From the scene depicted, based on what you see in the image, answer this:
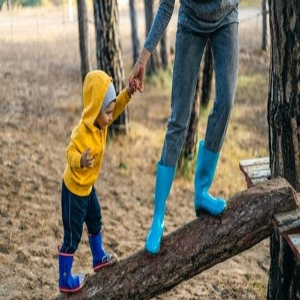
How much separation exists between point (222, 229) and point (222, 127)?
0.58 m

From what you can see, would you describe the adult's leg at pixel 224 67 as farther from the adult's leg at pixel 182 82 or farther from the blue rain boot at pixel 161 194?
the blue rain boot at pixel 161 194

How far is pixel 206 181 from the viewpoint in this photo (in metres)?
3.40

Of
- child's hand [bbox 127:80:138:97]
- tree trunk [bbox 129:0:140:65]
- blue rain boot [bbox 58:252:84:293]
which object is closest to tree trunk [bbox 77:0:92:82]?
tree trunk [bbox 129:0:140:65]

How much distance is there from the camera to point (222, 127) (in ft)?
10.9

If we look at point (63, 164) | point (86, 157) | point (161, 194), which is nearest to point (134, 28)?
point (63, 164)

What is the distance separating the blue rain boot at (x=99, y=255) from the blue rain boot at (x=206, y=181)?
600 millimetres

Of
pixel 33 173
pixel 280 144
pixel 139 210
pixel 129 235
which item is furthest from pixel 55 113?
pixel 280 144

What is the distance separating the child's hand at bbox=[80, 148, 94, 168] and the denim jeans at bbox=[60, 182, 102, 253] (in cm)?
23

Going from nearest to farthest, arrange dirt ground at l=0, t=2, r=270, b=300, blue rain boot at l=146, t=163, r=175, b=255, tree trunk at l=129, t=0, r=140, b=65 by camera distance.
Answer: blue rain boot at l=146, t=163, r=175, b=255
dirt ground at l=0, t=2, r=270, b=300
tree trunk at l=129, t=0, r=140, b=65

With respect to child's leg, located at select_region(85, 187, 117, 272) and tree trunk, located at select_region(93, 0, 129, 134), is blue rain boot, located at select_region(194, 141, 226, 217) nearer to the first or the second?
child's leg, located at select_region(85, 187, 117, 272)

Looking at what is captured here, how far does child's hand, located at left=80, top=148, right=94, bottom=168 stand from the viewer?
10.1ft

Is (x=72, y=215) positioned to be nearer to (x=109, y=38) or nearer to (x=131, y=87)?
(x=131, y=87)

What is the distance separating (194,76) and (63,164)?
5091 mm

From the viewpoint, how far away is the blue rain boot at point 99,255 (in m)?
3.51
